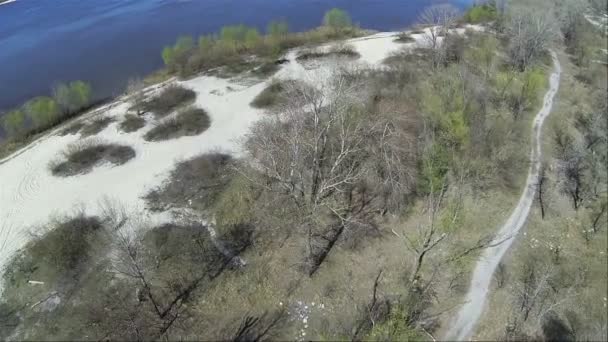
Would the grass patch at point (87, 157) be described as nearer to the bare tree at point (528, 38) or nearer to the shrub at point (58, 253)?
the shrub at point (58, 253)

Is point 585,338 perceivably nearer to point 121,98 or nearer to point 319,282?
point 319,282

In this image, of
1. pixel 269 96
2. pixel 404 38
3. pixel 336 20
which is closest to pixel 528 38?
pixel 404 38

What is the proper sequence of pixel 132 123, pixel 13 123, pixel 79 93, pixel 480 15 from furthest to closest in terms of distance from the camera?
pixel 480 15, pixel 79 93, pixel 132 123, pixel 13 123

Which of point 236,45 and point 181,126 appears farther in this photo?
point 236,45

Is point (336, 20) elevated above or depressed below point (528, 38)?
above

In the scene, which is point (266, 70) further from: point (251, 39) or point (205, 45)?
point (205, 45)

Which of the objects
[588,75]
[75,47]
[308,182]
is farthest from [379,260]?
[75,47]
